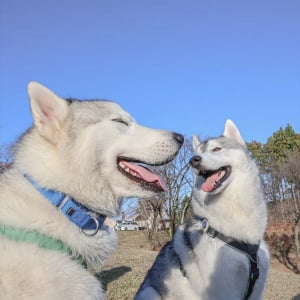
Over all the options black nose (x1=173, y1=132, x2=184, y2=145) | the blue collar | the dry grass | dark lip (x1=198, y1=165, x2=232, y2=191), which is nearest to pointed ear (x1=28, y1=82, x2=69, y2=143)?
the blue collar

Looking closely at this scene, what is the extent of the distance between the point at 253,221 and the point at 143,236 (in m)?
28.6

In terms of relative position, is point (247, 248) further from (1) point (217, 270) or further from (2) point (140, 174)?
(2) point (140, 174)

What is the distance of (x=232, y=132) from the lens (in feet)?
18.1

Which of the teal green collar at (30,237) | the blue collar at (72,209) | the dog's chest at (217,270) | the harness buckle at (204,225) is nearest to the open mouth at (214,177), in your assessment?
the harness buckle at (204,225)

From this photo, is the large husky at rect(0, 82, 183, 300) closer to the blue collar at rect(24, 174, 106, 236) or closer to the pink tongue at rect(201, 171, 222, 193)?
the blue collar at rect(24, 174, 106, 236)

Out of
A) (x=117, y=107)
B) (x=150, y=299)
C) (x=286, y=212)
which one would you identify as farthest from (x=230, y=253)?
(x=286, y=212)

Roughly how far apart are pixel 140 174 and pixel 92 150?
374mm

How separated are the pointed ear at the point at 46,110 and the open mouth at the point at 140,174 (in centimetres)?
46

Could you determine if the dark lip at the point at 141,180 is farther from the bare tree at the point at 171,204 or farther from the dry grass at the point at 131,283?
the bare tree at the point at 171,204

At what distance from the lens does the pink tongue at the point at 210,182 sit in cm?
477

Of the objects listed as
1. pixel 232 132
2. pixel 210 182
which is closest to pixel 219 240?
pixel 210 182

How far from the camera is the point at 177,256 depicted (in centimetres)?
454

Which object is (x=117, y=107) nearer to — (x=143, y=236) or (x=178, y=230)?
(x=178, y=230)

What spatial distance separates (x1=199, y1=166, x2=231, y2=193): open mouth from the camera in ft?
15.6
